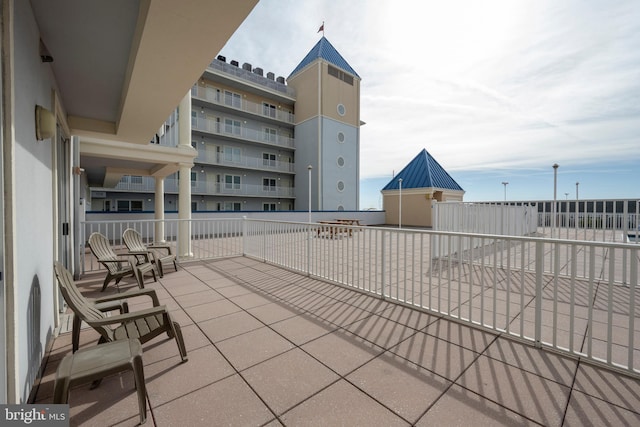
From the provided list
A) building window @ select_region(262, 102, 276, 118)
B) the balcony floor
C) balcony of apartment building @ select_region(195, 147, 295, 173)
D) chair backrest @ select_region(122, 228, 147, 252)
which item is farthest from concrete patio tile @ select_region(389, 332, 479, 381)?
building window @ select_region(262, 102, 276, 118)

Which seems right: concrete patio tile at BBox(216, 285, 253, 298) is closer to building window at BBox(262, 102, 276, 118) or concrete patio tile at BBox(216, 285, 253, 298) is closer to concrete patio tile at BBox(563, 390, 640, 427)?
concrete patio tile at BBox(563, 390, 640, 427)

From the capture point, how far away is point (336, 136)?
2481 centimetres

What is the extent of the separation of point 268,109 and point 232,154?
18.6 feet

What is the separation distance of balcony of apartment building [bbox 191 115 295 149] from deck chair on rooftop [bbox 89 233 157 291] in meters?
16.0

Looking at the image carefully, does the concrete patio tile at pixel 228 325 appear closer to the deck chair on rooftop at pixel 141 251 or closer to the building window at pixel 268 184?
the deck chair on rooftop at pixel 141 251

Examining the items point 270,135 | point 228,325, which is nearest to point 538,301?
point 228,325

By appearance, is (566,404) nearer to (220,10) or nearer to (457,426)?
(457,426)

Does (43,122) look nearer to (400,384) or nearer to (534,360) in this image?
(400,384)

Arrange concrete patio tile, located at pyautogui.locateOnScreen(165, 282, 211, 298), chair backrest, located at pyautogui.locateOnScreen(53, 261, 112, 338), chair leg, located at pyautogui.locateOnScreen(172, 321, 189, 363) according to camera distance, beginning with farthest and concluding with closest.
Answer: concrete patio tile, located at pyautogui.locateOnScreen(165, 282, 211, 298) < chair leg, located at pyautogui.locateOnScreen(172, 321, 189, 363) < chair backrest, located at pyautogui.locateOnScreen(53, 261, 112, 338)

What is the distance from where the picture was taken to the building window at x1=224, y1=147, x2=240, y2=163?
70.9ft

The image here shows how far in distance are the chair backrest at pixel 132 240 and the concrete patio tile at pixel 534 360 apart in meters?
7.02

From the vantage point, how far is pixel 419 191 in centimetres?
2100

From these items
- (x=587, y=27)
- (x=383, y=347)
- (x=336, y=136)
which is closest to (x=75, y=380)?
(x=383, y=347)

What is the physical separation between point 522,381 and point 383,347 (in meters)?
1.17
